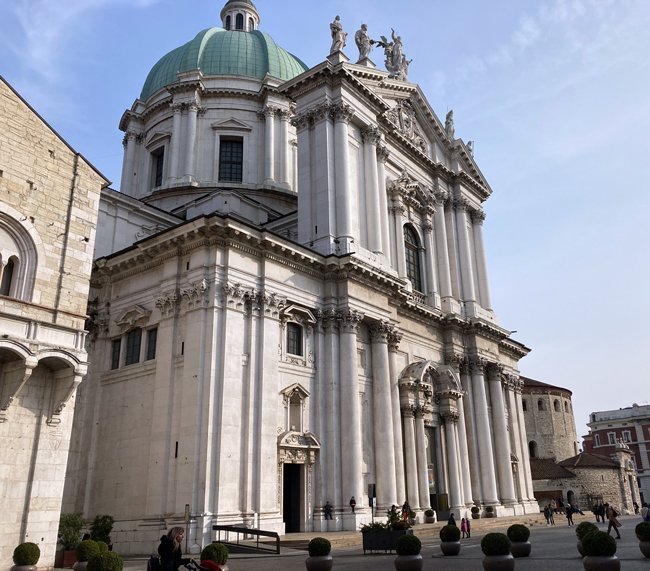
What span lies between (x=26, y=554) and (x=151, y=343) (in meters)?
13.1

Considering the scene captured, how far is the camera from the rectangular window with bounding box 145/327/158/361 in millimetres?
26359

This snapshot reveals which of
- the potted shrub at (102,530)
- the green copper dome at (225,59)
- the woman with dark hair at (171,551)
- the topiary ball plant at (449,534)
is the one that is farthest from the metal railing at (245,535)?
the green copper dome at (225,59)

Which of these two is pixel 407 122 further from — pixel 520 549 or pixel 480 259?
pixel 520 549

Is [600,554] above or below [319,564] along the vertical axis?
above

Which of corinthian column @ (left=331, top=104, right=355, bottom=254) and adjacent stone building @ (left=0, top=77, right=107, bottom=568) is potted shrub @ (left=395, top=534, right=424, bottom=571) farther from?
corinthian column @ (left=331, top=104, right=355, bottom=254)

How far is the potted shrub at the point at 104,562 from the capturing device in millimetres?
12148

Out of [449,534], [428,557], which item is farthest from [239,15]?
[428,557]

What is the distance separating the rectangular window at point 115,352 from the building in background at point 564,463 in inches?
1599

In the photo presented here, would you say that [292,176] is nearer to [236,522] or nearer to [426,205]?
[426,205]

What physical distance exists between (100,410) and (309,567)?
627 inches

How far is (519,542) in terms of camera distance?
17781 millimetres

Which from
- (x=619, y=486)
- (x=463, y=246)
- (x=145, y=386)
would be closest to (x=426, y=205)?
(x=463, y=246)

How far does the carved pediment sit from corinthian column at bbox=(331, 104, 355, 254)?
30.5 ft

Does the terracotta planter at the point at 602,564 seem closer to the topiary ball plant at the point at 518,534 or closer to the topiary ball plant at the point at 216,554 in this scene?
the topiary ball plant at the point at 518,534
